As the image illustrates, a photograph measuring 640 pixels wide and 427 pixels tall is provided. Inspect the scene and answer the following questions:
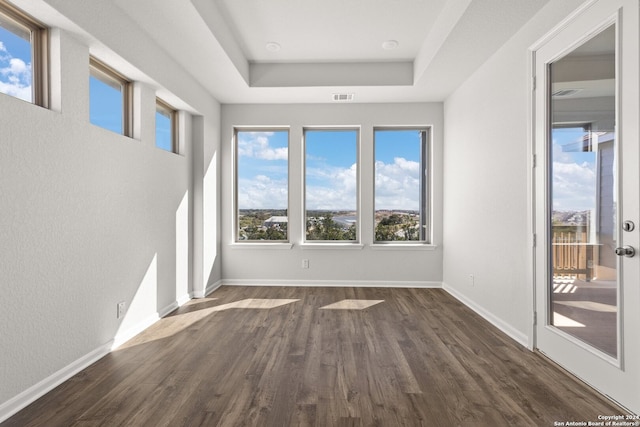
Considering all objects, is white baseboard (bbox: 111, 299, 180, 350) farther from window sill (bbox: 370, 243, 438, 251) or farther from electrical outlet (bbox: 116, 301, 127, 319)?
window sill (bbox: 370, 243, 438, 251)

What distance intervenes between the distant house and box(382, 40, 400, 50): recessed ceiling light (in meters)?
2.59

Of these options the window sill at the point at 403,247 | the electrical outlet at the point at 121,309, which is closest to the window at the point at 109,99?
the electrical outlet at the point at 121,309

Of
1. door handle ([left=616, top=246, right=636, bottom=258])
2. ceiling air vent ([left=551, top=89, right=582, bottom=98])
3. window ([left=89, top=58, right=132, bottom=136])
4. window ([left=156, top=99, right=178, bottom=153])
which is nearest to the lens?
door handle ([left=616, top=246, right=636, bottom=258])

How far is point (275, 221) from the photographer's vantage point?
4852 millimetres

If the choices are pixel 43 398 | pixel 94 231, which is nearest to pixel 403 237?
pixel 94 231

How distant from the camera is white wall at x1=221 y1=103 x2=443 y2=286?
4.64 meters

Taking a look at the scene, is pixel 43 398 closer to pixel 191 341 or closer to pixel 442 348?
pixel 191 341

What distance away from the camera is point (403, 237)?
15.8 ft

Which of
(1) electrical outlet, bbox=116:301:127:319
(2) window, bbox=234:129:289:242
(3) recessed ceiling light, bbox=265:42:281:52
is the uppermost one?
(3) recessed ceiling light, bbox=265:42:281:52

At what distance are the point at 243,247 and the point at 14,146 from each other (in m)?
3.11

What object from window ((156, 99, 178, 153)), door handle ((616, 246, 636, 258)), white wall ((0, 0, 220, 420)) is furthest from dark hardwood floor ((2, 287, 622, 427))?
window ((156, 99, 178, 153))

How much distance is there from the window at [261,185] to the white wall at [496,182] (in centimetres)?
237

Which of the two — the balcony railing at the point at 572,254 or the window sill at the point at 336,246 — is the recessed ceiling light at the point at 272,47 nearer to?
the window sill at the point at 336,246

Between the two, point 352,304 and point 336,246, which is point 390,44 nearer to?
point 336,246
